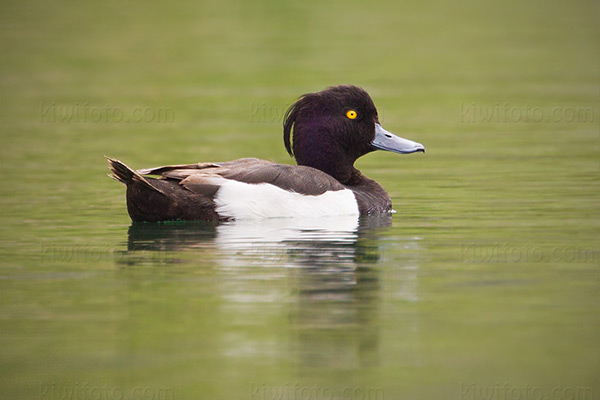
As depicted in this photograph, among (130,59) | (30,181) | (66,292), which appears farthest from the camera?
(130,59)

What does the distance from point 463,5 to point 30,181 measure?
21153 millimetres

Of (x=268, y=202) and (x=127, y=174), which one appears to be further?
(x=268, y=202)

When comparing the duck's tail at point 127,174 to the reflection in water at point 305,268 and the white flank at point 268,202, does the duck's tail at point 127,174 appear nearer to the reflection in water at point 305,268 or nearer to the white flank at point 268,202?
the reflection in water at point 305,268

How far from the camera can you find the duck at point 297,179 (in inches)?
410

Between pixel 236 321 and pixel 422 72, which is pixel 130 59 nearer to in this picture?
pixel 422 72

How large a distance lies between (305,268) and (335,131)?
2955 mm

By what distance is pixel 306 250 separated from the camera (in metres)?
9.51

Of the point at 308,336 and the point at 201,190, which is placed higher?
the point at 201,190

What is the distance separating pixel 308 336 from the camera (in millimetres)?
7219

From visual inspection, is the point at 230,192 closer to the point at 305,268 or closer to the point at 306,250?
the point at 306,250

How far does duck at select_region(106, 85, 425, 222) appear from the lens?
10414mm

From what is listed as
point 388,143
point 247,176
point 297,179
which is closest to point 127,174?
point 247,176

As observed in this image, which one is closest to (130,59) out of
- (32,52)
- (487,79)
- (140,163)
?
(32,52)

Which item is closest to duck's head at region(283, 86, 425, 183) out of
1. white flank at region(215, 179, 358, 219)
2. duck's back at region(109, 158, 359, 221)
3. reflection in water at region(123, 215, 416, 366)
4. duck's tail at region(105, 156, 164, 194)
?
duck's back at region(109, 158, 359, 221)
